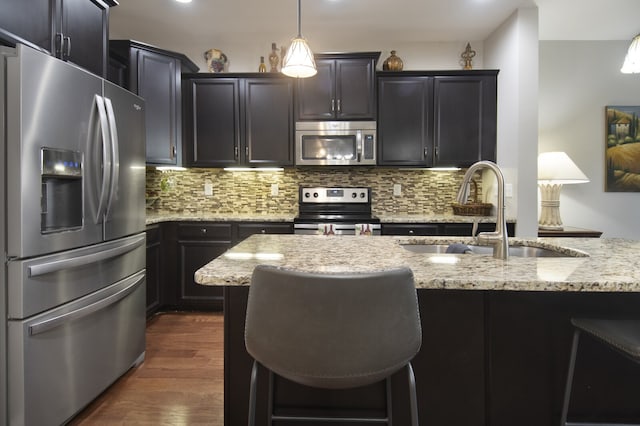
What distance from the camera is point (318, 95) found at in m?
3.58

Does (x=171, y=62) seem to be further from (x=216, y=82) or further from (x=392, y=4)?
(x=392, y=4)

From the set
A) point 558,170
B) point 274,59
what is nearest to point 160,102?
point 274,59

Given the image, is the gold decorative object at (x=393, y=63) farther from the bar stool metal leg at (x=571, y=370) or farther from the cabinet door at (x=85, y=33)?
the bar stool metal leg at (x=571, y=370)

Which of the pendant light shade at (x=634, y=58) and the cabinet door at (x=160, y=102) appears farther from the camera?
the cabinet door at (x=160, y=102)

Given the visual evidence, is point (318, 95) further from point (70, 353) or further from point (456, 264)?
point (70, 353)

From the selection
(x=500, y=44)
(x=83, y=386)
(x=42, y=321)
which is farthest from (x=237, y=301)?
(x=500, y=44)

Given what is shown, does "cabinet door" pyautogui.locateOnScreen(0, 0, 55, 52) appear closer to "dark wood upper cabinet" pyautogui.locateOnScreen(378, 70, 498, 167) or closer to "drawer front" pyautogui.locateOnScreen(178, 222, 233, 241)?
"drawer front" pyautogui.locateOnScreen(178, 222, 233, 241)

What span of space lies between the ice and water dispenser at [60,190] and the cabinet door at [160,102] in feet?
5.40

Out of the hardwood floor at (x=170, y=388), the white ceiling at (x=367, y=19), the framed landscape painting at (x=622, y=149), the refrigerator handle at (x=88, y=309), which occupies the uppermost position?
the white ceiling at (x=367, y=19)

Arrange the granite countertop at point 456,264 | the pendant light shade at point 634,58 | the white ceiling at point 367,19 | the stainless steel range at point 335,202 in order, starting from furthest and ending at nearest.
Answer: the stainless steel range at point 335,202
the white ceiling at point 367,19
the pendant light shade at point 634,58
the granite countertop at point 456,264

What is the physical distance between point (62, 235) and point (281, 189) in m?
2.46

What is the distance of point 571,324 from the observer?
4.24 ft

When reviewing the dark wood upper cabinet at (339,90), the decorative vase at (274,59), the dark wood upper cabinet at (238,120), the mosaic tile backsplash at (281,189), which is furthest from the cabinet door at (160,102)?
the dark wood upper cabinet at (339,90)

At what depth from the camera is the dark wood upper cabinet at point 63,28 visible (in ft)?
5.50
